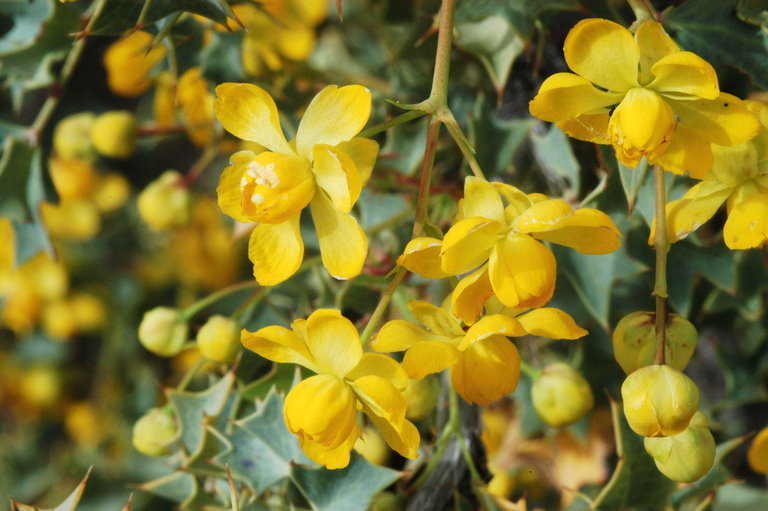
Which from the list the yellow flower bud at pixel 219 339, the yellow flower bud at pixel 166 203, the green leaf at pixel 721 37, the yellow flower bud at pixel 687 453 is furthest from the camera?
the yellow flower bud at pixel 166 203

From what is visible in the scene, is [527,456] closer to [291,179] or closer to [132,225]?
[291,179]

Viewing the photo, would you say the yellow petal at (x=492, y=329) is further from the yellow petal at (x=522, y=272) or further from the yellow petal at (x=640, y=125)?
the yellow petal at (x=640, y=125)

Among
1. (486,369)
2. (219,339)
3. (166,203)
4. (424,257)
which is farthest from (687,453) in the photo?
(166,203)

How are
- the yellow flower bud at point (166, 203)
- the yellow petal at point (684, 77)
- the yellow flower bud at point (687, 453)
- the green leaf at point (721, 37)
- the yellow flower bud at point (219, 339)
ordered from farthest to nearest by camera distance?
the yellow flower bud at point (166, 203) < the yellow flower bud at point (219, 339) < the green leaf at point (721, 37) < the yellow flower bud at point (687, 453) < the yellow petal at point (684, 77)

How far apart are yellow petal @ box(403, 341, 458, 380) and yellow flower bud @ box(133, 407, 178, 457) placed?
0.48m

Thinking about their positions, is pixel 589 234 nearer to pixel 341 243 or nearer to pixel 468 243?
pixel 468 243

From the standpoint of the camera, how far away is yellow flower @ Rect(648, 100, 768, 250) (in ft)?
2.49

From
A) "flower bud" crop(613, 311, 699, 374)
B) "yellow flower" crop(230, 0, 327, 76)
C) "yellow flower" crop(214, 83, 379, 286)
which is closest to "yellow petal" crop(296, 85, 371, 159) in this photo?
"yellow flower" crop(214, 83, 379, 286)

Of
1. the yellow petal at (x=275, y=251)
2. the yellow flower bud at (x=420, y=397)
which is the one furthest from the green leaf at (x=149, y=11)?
the yellow flower bud at (x=420, y=397)

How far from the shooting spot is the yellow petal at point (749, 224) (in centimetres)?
75

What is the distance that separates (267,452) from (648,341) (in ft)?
1.54

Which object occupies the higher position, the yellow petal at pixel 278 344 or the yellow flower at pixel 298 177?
the yellow flower at pixel 298 177

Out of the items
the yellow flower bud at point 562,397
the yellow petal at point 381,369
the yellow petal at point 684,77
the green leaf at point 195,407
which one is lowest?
the green leaf at point 195,407

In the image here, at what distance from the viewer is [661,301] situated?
799mm
